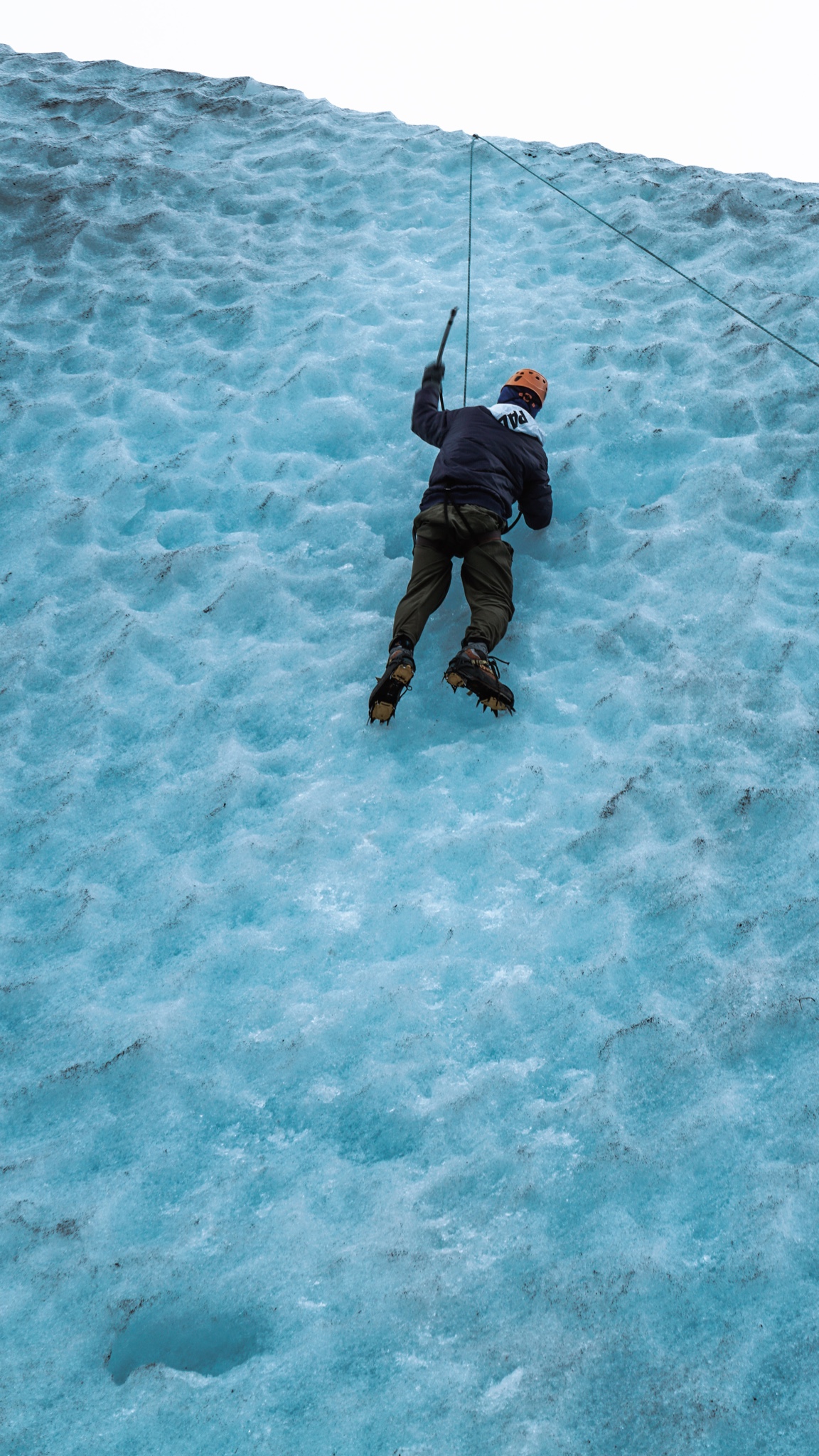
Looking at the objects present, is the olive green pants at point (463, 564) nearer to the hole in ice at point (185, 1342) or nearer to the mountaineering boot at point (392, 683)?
the mountaineering boot at point (392, 683)

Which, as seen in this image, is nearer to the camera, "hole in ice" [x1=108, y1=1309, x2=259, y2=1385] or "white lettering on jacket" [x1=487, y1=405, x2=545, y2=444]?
"hole in ice" [x1=108, y1=1309, x2=259, y2=1385]

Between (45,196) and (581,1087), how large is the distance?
325 inches

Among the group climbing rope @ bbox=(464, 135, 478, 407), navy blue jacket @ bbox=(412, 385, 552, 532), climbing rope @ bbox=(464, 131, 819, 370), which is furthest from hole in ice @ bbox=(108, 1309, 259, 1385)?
climbing rope @ bbox=(464, 131, 819, 370)

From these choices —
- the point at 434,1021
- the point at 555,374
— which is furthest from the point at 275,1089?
the point at 555,374

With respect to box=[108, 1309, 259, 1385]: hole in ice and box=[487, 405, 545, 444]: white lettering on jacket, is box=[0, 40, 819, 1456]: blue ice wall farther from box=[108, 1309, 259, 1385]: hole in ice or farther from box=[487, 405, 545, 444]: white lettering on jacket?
box=[487, 405, 545, 444]: white lettering on jacket

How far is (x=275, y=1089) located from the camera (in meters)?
3.32

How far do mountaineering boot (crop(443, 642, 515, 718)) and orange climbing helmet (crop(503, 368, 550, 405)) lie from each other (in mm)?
1834

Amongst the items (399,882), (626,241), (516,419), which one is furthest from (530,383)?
(399,882)

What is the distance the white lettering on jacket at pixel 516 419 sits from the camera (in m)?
5.09

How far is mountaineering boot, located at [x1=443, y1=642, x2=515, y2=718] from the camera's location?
4176mm

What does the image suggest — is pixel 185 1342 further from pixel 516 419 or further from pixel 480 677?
pixel 516 419

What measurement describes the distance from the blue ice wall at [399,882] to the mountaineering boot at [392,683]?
0.18 metres

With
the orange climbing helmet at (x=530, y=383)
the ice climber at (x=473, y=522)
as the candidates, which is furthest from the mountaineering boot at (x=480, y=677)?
the orange climbing helmet at (x=530, y=383)

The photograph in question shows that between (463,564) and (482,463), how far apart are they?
0.52 m
